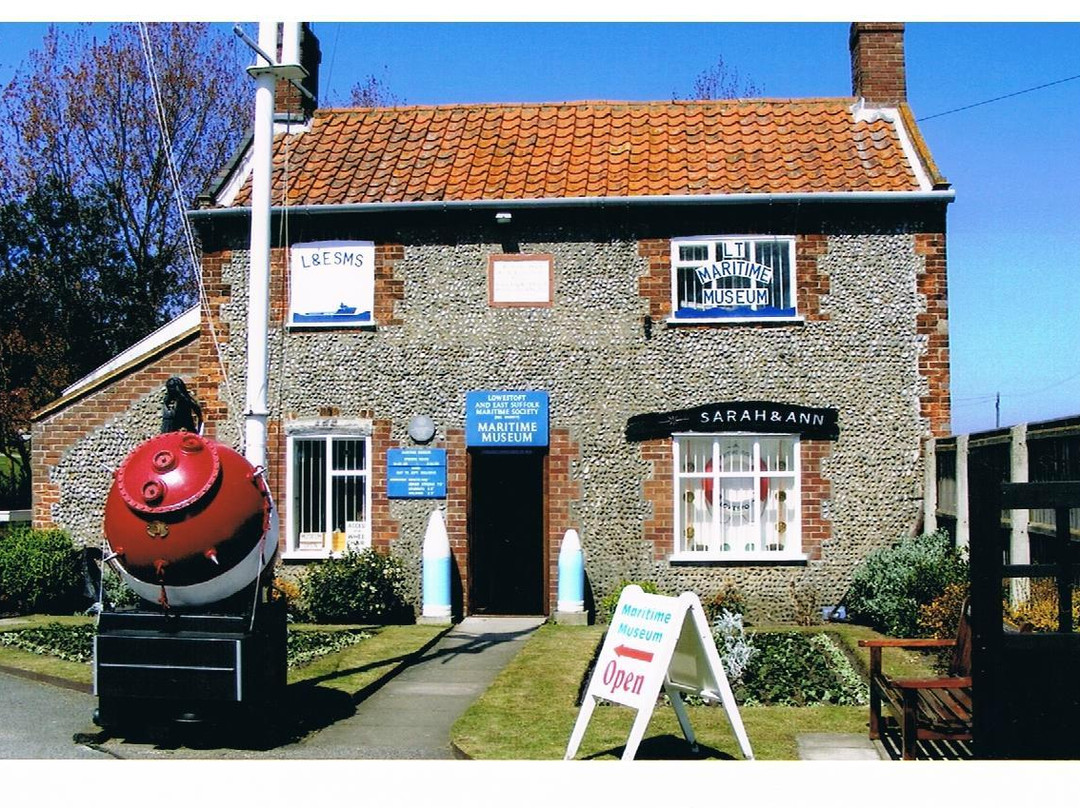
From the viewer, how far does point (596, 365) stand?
16.0 meters

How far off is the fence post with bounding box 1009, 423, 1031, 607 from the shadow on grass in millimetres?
5243

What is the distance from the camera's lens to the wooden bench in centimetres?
736

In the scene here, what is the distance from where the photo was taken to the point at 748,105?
61.0 feet

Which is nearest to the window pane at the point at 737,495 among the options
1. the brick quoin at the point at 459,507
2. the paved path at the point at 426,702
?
Result: the paved path at the point at 426,702

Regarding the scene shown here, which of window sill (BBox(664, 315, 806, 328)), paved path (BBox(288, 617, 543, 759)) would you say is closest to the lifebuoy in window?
window sill (BBox(664, 315, 806, 328))

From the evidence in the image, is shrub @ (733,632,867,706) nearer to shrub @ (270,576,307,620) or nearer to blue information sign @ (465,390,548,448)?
blue information sign @ (465,390,548,448)

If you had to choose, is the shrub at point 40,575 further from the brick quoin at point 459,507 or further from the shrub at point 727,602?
the shrub at point 727,602

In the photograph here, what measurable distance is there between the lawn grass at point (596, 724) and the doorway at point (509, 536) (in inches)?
181

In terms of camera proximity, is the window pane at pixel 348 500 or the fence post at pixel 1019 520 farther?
the window pane at pixel 348 500

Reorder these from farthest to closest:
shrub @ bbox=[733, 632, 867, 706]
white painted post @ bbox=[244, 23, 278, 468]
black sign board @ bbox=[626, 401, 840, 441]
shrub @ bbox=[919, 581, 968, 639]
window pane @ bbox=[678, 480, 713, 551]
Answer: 1. window pane @ bbox=[678, 480, 713, 551]
2. black sign board @ bbox=[626, 401, 840, 441]
3. shrub @ bbox=[919, 581, 968, 639]
4. shrub @ bbox=[733, 632, 867, 706]
5. white painted post @ bbox=[244, 23, 278, 468]

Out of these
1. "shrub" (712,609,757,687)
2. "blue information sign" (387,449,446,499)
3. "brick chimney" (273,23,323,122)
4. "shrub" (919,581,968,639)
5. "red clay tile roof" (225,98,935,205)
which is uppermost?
"brick chimney" (273,23,323,122)

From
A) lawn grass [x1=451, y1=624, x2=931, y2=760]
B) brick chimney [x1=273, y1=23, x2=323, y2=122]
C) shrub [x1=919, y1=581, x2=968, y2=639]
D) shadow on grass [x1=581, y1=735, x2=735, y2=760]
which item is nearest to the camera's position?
shadow on grass [x1=581, y1=735, x2=735, y2=760]

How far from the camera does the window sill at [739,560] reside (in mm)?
15562

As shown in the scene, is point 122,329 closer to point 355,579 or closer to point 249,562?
point 355,579
